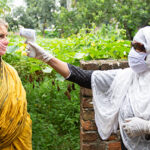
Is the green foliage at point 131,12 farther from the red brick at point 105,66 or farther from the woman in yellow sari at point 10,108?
the woman in yellow sari at point 10,108

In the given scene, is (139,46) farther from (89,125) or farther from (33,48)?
(89,125)

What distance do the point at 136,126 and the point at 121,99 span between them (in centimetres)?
28

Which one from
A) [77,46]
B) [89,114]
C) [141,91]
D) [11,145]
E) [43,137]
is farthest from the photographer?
[43,137]

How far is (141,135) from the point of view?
169 cm

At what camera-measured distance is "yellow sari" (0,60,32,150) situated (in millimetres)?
1707

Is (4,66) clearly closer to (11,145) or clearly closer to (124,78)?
(11,145)

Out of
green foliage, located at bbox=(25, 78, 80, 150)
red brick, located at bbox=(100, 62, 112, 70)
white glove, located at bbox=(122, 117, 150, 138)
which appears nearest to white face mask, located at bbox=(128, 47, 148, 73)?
white glove, located at bbox=(122, 117, 150, 138)

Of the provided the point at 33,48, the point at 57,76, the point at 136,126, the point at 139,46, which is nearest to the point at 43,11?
the point at 57,76

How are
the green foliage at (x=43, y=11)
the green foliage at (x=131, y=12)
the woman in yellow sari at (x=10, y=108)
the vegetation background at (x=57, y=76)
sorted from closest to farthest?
the woman in yellow sari at (x=10, y=108)
the vegetation background at (x=57, y=76)
the green foliage at (x=131, y=12)
the green foliage at (x=43, y=11)

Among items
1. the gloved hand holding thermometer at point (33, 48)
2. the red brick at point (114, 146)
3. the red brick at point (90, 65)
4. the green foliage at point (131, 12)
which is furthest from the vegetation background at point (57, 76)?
the green foliage at point (131, 12)

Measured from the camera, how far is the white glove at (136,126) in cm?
157

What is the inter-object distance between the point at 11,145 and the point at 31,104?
142cm

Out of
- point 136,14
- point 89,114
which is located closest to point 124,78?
point 89,114

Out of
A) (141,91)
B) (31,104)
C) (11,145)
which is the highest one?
(141,91)
